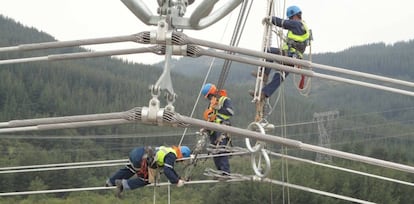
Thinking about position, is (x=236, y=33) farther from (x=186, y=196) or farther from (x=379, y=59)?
(x=379, y=59)

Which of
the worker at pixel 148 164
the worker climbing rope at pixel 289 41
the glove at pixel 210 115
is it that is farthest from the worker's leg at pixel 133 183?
the worker climbing rope at pixel 289 41

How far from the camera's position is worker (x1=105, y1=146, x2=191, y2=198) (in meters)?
7.97

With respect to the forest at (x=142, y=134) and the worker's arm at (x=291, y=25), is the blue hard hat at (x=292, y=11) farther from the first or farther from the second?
the forest at (x=142, y=134)

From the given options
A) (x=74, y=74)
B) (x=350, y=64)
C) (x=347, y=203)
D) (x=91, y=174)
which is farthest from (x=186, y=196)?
(x=350, y=64)

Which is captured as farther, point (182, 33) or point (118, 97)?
point (118, 97)

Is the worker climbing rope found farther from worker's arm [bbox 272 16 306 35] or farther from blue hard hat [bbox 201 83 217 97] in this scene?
blue hard hat [bbox 201 83 217 97]

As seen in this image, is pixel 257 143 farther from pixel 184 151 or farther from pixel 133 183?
pixel 133 183

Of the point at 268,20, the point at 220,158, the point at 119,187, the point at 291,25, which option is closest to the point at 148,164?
the point at 119,187

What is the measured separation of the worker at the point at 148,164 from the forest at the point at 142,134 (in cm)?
2434

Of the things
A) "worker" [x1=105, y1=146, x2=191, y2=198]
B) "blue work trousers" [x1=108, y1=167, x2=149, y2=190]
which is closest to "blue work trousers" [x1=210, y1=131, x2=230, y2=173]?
"worker" [x1=105, y1=146, x2=191, y2=198]

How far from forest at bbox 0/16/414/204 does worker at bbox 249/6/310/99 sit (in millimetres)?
23657

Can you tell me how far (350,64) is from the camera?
163625 millimetres

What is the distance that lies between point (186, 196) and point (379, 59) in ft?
415

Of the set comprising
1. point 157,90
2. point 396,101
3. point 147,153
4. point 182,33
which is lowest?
point 396,101
